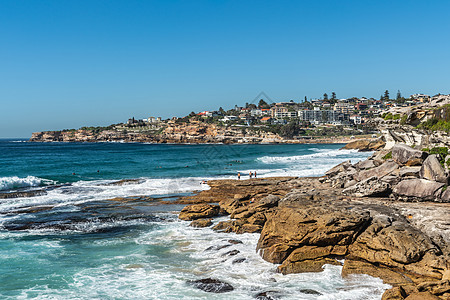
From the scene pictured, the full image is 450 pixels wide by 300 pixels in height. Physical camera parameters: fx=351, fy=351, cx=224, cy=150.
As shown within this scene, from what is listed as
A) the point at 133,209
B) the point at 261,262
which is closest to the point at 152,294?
the point at 261,262

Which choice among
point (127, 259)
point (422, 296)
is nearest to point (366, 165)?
point (422, 296)

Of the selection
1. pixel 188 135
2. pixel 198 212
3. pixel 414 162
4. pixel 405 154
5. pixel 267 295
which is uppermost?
pixel 188 135

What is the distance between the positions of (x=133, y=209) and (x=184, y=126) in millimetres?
145037

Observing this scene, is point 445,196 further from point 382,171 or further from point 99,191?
point 99,191

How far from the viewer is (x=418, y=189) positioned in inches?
728

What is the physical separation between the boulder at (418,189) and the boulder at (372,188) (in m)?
0.61

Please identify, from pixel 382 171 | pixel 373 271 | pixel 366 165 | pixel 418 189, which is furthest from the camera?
pixel 366 165

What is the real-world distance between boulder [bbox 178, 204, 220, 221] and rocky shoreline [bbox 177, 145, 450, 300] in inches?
51.1

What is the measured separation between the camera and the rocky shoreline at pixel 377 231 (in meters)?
11.9

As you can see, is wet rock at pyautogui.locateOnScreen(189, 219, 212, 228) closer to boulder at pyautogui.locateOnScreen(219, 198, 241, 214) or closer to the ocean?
the ocean

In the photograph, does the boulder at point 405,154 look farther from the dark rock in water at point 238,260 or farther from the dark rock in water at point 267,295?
the dark rock in water at point 267,295

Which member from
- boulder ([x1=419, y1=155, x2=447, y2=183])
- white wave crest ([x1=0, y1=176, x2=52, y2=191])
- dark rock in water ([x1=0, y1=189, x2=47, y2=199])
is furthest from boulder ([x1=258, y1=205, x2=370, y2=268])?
white wave crest ([x1=0, y1=176, x2=52, y2=191])

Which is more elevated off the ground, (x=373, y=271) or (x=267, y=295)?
(x=373, y=271)

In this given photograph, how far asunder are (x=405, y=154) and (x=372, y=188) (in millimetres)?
3708
